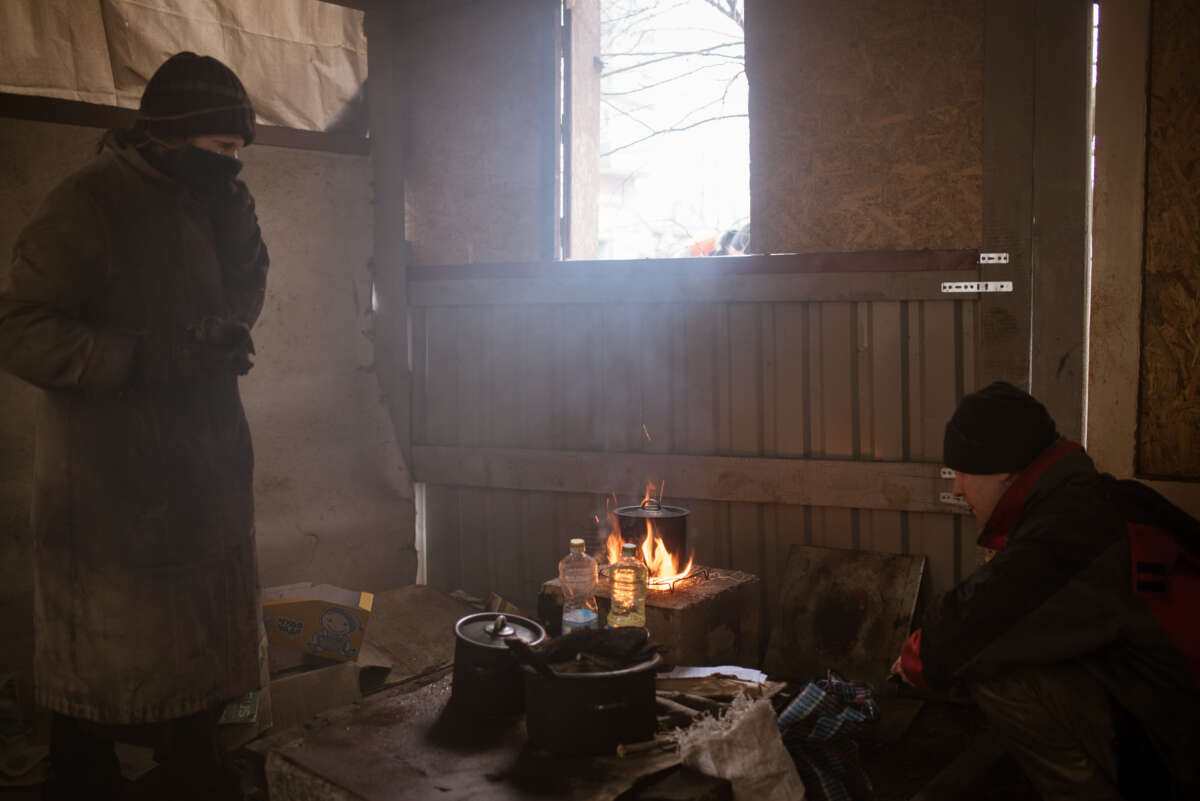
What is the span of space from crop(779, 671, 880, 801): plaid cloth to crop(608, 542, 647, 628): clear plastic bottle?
971 mm

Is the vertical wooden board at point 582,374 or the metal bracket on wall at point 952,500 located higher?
the vertical wooden board at point 582,374

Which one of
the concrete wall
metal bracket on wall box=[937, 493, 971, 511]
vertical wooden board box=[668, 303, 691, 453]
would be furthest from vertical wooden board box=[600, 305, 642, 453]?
metal bracket on wall box=[937, 493, 971, 511]

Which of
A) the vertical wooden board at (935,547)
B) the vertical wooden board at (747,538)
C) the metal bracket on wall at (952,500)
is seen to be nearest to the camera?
the metal bracket on wall at (952,500)

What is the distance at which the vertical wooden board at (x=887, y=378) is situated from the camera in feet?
14.7

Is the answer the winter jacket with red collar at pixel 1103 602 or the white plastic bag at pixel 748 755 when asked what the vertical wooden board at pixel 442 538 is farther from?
the winter jacket with red collar at pixel 1103 602

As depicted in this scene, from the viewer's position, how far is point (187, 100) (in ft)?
8.70

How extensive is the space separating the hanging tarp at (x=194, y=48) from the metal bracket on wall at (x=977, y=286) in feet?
11.5

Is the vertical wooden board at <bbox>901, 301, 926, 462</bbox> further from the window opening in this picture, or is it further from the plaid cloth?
the plaid cloth

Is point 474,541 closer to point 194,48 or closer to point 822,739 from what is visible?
point 822,739

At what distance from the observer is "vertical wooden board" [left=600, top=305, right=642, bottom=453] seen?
5.02 meters

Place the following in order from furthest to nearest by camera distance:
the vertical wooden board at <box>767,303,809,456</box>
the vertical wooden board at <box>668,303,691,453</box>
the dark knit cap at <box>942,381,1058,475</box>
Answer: the vertical wooden board at <box>668,303,691,453</box>, the vertical wooden board at <box>767,303,809,456</box>, the dark knit cap at <box>942,381,1058,475</box>

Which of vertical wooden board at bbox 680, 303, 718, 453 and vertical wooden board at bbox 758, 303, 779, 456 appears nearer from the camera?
vertical wooden board at bbox 758, 303, 779, 456

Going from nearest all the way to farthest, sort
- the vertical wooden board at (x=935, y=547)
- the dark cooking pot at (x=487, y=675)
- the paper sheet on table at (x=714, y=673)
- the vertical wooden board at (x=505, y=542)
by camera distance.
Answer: the dark cooking pot at (x=487, y=675) < the paper sheet on table at (x=714, y=673) < the vertical wooden board at (x=935, y=547) < the vertical wooden board at (x=505, y=542)

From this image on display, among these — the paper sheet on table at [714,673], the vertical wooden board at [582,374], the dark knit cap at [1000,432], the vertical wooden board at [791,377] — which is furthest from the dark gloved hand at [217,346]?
the vertical wooden board at [791,377]
